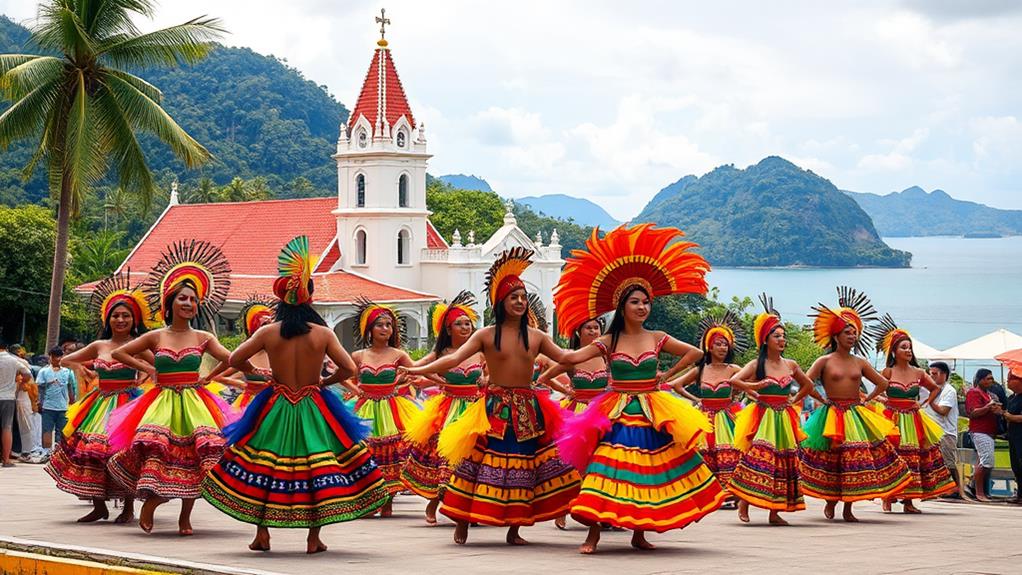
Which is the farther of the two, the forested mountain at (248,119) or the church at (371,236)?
the forested mountain at (248,119)

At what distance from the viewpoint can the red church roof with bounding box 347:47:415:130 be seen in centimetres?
7525

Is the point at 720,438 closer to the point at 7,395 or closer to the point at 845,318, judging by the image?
the point at 845,318

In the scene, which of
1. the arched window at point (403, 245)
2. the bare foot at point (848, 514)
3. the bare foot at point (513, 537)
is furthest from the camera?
the arched window at point (403, 245)

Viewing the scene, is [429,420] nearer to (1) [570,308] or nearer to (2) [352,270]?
(1) [570,308]

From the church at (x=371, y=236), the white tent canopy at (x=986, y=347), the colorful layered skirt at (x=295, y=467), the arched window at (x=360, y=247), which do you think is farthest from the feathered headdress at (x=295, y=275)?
the arched window at (x=360, y=247)

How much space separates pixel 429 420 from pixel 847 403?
392 cm

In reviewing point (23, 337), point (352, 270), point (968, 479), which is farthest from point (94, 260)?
point (968, 479)

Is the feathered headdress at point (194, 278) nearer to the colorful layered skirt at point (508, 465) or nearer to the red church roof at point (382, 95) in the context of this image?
the colorful layered skirt at point (508, 465)

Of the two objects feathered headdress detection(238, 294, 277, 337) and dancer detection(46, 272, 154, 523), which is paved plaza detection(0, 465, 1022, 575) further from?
feathered headdress detection(238, 294, 277, 337)

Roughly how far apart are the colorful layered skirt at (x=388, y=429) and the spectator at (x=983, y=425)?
6729 millimetres

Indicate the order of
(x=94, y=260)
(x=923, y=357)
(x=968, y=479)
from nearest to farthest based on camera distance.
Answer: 1. (x=968, y=479)
2. (x=923, y=357)
3. (x=94, y=260)

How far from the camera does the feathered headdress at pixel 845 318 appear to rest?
48.4 ft

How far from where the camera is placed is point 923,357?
29.7 metres

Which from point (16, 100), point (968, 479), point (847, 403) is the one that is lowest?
point (968, 479)
